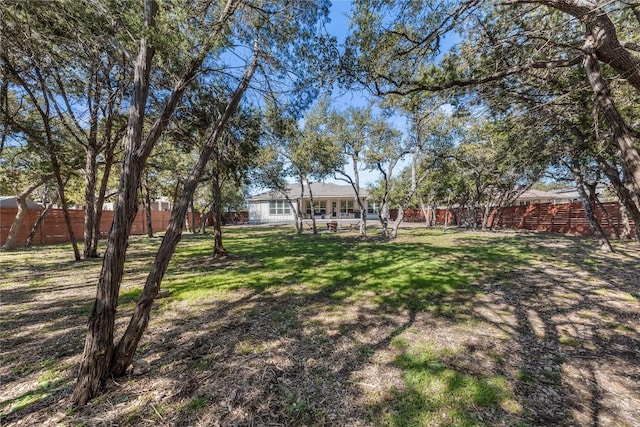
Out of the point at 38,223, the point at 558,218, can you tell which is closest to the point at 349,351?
the point at 38,223

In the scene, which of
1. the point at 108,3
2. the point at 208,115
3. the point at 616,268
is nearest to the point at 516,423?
the point at 108,3

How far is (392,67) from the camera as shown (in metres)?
4.74

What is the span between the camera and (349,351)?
297 centimetres

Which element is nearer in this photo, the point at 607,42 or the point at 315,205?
the point at 607,42

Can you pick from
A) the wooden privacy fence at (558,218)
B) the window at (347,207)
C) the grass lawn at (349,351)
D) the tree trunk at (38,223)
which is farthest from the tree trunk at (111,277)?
the window at (347,207)

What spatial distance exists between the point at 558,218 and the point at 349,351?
1906 centimetres

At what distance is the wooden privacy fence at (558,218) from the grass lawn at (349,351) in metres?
10.6

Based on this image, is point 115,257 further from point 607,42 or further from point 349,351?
point 607,42

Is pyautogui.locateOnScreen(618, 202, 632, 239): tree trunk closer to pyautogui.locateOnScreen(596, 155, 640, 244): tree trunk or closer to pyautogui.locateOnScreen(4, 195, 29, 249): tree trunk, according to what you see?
pyautogui.locateOnScreen(596, 155, 640, 244): tree trunk

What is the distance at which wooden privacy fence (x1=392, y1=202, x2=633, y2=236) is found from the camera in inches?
508

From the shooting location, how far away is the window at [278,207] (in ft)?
114

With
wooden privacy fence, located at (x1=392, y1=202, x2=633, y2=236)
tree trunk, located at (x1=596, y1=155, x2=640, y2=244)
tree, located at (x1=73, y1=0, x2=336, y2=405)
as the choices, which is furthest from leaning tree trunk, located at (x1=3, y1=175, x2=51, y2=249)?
wooden privacy fence, located at (x1=392, y1=202, x2=633, y2=236)

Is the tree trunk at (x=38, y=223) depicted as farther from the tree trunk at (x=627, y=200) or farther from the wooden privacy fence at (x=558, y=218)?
the wooden privacy fence at (x=558, y=218)

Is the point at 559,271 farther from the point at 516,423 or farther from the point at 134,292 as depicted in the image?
the point at 134,292
